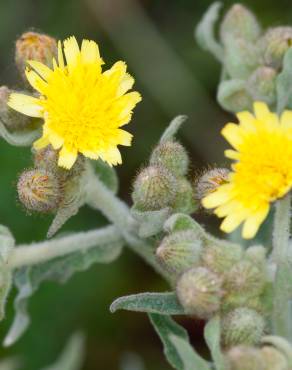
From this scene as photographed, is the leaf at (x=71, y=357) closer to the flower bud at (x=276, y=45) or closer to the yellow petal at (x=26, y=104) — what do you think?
the yellow petal at (x=26, y=104)

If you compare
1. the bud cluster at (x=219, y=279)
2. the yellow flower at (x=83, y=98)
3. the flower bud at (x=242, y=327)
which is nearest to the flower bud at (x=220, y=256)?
the bud cluster at (x=219, y=279)

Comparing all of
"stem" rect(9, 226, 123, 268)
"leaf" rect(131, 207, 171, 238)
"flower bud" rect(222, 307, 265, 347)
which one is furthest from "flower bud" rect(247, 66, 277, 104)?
"flower bud" rect(222, 307, 265, 347)

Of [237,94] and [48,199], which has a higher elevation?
[48,199]

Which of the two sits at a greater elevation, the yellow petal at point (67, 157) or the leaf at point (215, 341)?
the yellow petal at point (67, 157)

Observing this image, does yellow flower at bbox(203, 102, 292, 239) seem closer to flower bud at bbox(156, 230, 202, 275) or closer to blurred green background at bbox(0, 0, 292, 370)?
flower bud at bbox(156, 230, 202, 275)

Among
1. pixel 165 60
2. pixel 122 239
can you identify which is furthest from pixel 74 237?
pixel 165 60

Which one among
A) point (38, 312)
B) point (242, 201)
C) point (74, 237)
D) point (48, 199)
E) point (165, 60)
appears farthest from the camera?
point (165, 60)

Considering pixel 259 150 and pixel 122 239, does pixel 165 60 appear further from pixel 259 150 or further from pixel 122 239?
pixel 259 150
